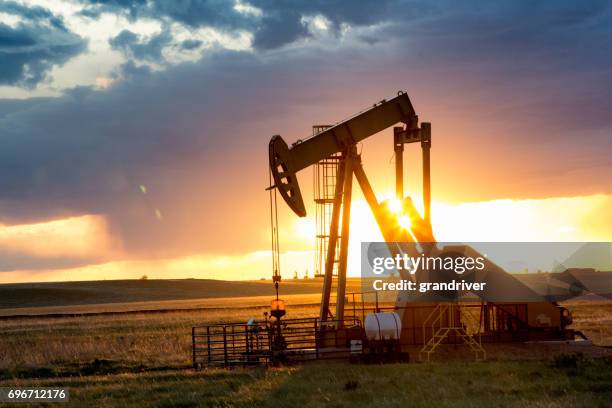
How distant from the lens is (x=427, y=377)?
18.9 metres

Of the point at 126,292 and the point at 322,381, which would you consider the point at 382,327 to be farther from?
the point at 126,292

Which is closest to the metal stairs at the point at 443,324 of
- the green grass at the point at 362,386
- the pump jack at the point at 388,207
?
the pump jack at the point at 388,207

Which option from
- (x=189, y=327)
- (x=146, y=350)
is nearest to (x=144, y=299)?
(x=189, y=327)

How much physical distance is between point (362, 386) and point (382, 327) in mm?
4817

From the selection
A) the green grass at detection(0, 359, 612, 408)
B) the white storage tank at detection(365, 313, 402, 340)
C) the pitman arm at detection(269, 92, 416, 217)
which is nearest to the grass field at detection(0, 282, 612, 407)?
the green grass at detection(0, 359, 612, 408)

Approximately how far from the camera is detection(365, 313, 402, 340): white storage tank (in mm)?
22594

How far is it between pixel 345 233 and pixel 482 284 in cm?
443

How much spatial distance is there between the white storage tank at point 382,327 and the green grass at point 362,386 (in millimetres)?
1337

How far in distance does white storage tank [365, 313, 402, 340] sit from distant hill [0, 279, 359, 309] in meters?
78.1

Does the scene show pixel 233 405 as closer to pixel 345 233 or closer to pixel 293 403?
pixel 293 403

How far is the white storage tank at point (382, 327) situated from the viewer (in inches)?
890

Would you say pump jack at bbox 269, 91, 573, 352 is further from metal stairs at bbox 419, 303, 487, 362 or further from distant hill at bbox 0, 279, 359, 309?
distant hill at bbox 0, 279, 359, 309

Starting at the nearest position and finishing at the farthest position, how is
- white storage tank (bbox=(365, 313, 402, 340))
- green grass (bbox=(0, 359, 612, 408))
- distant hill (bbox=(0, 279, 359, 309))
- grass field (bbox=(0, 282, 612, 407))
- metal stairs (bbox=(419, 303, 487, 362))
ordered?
1. green grass (bbox=(0, 359, 612, 408))
2. grass field (bbox=(0, 282, 612, 407))
3. white storage tank (bbox=(365, 313, 402, 340))
4. metal stairs (bbox=(419, 303, 487, 362))
5. distant hill (bbox=(0, 279, 359, 309))

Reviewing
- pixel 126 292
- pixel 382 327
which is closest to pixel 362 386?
pixel 382 327
